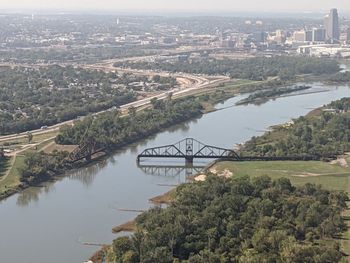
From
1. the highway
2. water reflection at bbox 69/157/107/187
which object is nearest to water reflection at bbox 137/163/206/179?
water reflection at bbox 69/157/107/187

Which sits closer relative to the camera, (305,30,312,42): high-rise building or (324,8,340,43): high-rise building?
(305,30,312,42): high-rise building

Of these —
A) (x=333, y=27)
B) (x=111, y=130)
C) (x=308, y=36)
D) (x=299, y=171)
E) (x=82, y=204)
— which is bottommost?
(x=82, y=204)

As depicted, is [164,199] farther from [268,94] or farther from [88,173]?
[268,94]

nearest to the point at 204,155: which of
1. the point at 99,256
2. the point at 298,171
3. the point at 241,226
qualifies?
the point at 298,171

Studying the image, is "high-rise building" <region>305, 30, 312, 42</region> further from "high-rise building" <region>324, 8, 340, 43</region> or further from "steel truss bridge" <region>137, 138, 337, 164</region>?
"steel truss bridge" <region>137, 138, 337, 164</region>

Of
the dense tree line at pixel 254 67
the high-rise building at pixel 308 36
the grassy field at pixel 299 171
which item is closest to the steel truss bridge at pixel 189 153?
the grassy field at pixel 299 171

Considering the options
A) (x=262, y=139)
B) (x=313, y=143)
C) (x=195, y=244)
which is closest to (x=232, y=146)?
(x=262, y=139)

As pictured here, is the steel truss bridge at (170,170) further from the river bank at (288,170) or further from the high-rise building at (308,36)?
the high-rise building at (308,36)
